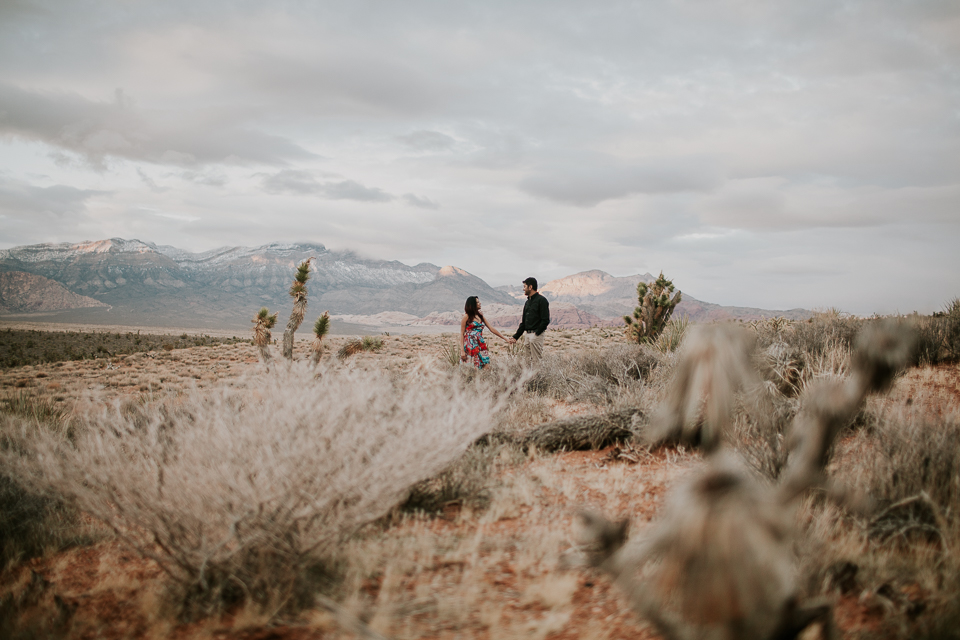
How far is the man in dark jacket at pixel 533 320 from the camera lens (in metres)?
9.42

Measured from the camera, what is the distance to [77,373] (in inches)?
894

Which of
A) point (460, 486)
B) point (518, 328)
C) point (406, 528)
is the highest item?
point (518, 328)

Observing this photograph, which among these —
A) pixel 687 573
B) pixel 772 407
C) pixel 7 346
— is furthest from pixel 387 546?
pixel 7 346

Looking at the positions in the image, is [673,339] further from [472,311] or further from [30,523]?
[30,523]

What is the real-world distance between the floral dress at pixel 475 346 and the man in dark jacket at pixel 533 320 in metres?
0.69

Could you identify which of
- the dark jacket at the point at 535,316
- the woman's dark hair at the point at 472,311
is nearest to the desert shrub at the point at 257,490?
the woman's dark hair at the point at 472,311

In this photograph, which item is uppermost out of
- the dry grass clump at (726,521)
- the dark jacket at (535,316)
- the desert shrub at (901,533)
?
the dark jacket at (535,316)

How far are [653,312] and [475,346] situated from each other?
356 inches

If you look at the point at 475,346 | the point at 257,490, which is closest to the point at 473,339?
the point at 475,346

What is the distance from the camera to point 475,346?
912 centimetres

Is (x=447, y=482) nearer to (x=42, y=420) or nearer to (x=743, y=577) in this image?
(x=743, y=577)

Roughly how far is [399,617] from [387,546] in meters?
0.86

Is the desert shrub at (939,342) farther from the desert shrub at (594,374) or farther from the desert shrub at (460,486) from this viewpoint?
the desert shrub at (460,486)

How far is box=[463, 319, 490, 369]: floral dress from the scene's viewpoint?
29.8ft
